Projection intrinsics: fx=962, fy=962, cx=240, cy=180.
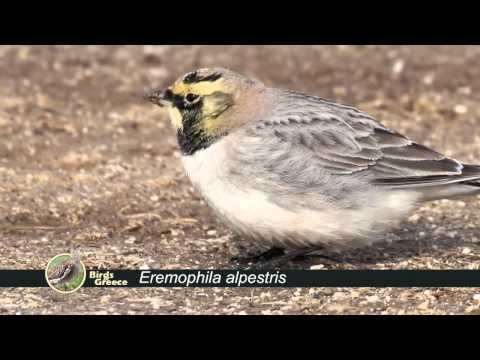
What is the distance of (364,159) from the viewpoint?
8180 millimetres

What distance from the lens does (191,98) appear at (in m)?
8.34

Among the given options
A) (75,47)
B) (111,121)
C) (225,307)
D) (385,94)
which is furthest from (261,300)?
(75,47)

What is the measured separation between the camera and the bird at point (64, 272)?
7961mm

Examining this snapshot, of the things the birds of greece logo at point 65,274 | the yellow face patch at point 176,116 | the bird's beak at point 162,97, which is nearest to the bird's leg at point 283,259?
the yellow face patch at point 176,116

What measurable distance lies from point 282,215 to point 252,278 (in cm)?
69

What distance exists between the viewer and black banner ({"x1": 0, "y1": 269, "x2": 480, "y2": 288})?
8.05m

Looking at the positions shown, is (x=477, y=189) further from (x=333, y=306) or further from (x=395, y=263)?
(x=333, y=306)

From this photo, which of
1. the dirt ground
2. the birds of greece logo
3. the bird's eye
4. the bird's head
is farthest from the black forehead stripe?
the birds of greece logo

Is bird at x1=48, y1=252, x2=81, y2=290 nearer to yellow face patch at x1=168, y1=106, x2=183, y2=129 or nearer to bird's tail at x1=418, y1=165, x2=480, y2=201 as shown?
yellow face patch at x1=168, y1=106, x2=183, y2=129

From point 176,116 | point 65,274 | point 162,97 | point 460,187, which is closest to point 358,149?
point 460,187

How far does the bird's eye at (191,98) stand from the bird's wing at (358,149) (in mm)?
593

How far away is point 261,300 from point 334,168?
1.26 metres

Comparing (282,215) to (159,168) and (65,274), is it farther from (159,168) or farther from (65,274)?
(159,168)

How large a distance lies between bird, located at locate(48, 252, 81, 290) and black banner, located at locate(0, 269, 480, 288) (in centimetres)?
8
